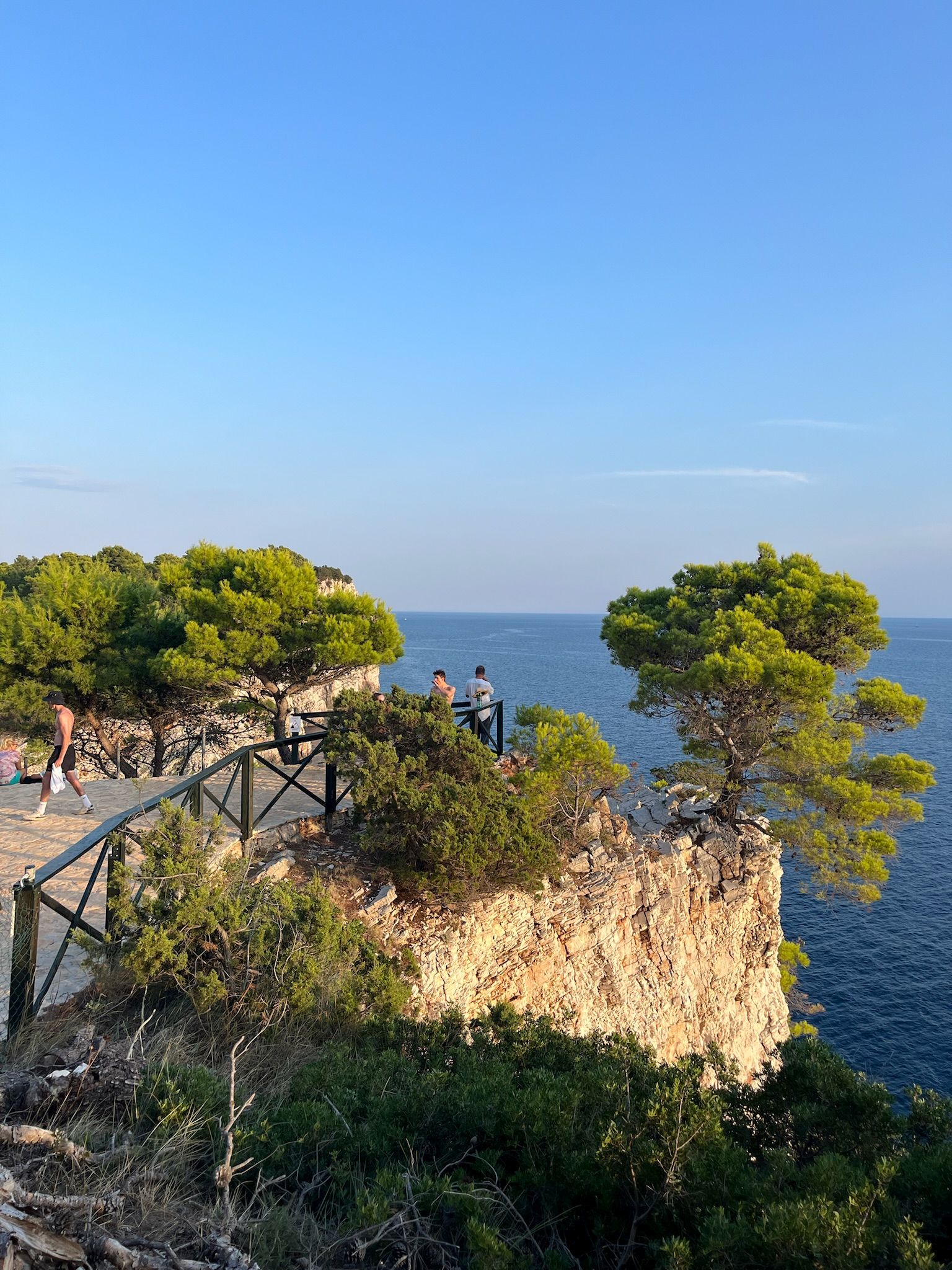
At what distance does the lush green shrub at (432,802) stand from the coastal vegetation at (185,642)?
17.2ft

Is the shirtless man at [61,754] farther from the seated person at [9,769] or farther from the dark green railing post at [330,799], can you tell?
the seated person at [9,769]

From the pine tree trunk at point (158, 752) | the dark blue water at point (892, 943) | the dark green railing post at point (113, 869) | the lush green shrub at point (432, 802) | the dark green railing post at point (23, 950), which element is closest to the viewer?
the dark green railing post at point (23, 950)

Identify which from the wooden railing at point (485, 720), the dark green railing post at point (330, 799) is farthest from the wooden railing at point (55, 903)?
the wooden railing at point (485, 720)

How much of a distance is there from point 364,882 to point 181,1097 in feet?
16.2

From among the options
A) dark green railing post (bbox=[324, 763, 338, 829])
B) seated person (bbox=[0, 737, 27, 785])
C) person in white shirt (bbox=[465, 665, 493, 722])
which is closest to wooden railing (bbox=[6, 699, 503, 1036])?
dark green railing post (bbox=[324, 763, 338, 829])

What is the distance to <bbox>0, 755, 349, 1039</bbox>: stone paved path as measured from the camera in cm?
598

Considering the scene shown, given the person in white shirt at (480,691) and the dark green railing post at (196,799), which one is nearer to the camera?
the dark green railing post at (196,799)

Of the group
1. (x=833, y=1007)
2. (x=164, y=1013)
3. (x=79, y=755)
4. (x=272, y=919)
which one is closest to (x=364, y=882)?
(x=272, y=919)

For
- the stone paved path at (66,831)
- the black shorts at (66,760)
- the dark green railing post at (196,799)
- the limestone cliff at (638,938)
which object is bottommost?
the limestone cliff at (638,938)

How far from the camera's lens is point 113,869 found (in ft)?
16.6

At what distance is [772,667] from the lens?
1270 centimetres

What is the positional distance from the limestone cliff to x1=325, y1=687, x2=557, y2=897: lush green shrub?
0.54 m

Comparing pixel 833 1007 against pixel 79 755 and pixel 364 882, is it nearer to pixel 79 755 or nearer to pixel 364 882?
pixel 364 882

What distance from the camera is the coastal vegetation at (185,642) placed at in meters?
14.1
